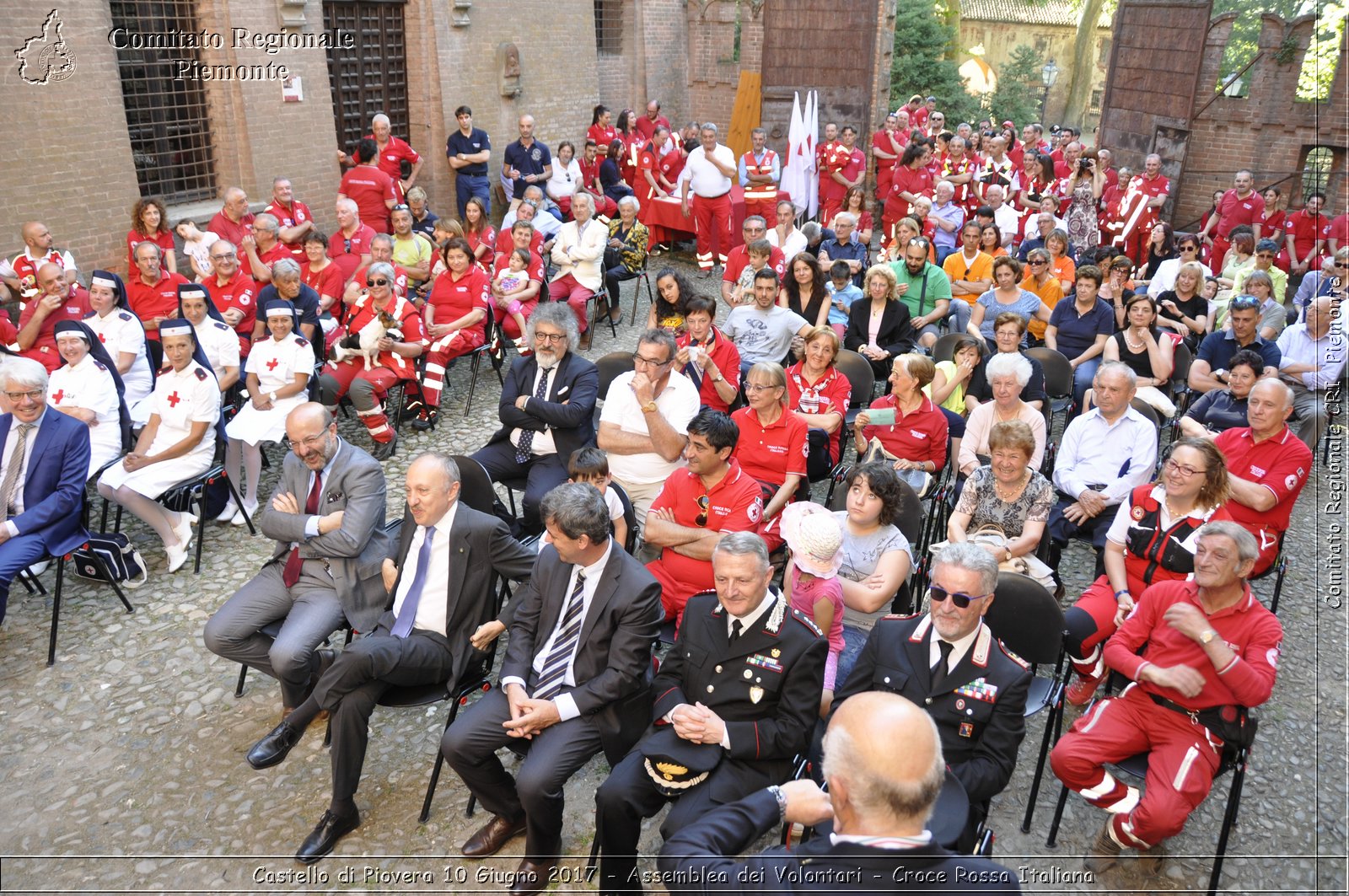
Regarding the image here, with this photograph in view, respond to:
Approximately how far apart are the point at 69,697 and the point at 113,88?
22.7ft

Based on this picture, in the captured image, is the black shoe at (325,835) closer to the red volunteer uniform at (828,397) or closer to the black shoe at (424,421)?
the red volunteer uniform at (828,397)

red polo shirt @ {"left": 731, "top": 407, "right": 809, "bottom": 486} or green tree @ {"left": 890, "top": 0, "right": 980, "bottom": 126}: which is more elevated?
green tree @ {"left": 890, "top": 0, "right": 980, "bottom": 126}

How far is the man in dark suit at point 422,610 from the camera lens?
13.6ft

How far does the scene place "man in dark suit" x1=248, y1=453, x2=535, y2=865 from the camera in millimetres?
4133

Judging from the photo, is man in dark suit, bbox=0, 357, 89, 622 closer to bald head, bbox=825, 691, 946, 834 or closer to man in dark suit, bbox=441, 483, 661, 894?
man in dark suit, bbox=441, 483, 661, 894

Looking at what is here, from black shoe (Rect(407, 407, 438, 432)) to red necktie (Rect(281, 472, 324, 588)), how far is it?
3.47m

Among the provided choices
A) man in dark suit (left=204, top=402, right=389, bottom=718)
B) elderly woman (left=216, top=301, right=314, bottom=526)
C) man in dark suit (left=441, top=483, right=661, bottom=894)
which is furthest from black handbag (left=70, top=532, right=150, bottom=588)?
man in dark suit (left=441, top=483, right=661, bottom=894)

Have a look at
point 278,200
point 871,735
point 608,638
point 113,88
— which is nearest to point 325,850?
point 608,638

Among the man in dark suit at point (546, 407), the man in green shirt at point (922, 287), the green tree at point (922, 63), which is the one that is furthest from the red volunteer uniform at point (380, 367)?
the green tree at point (922, 63)

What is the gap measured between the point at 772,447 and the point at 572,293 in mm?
4719

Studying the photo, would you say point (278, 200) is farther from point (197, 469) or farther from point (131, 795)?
point (131, 795)

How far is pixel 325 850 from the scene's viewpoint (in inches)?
161

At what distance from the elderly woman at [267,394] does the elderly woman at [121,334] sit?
2.20ft

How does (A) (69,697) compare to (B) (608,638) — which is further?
(A) (69,697)
